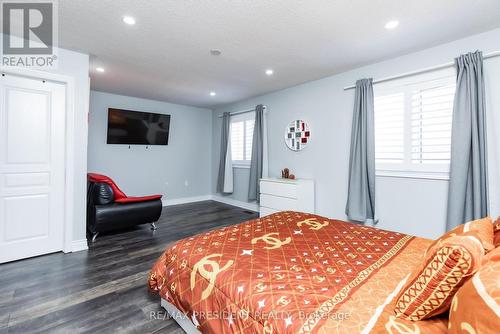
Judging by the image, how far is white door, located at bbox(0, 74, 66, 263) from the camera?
8.63 ft

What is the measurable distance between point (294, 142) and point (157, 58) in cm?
255

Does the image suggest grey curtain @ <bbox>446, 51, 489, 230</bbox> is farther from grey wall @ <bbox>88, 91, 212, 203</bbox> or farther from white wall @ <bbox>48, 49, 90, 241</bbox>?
grey wall @ <bbox>88, 91, 212, 203</bbox>

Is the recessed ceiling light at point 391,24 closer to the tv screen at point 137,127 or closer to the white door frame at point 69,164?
the white door frame at point 69,164

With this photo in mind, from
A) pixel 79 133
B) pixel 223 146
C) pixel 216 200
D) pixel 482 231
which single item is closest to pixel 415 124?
pixel 482 231

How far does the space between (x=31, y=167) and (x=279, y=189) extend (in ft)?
10.9

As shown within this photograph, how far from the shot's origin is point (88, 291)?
83.0 inches

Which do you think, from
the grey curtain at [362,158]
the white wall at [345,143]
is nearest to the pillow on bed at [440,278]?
the white wall at [345,143]

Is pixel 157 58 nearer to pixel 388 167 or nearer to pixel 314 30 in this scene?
pixel 314 30

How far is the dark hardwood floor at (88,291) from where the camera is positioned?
1.70 m

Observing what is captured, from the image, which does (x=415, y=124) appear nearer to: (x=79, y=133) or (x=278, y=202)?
(x=278, y=202)

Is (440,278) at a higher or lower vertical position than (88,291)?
higher

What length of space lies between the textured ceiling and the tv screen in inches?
49.9

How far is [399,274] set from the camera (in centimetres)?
132

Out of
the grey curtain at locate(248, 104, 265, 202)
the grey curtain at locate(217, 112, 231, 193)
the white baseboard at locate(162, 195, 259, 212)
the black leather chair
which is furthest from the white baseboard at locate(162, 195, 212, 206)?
the black leather chair
